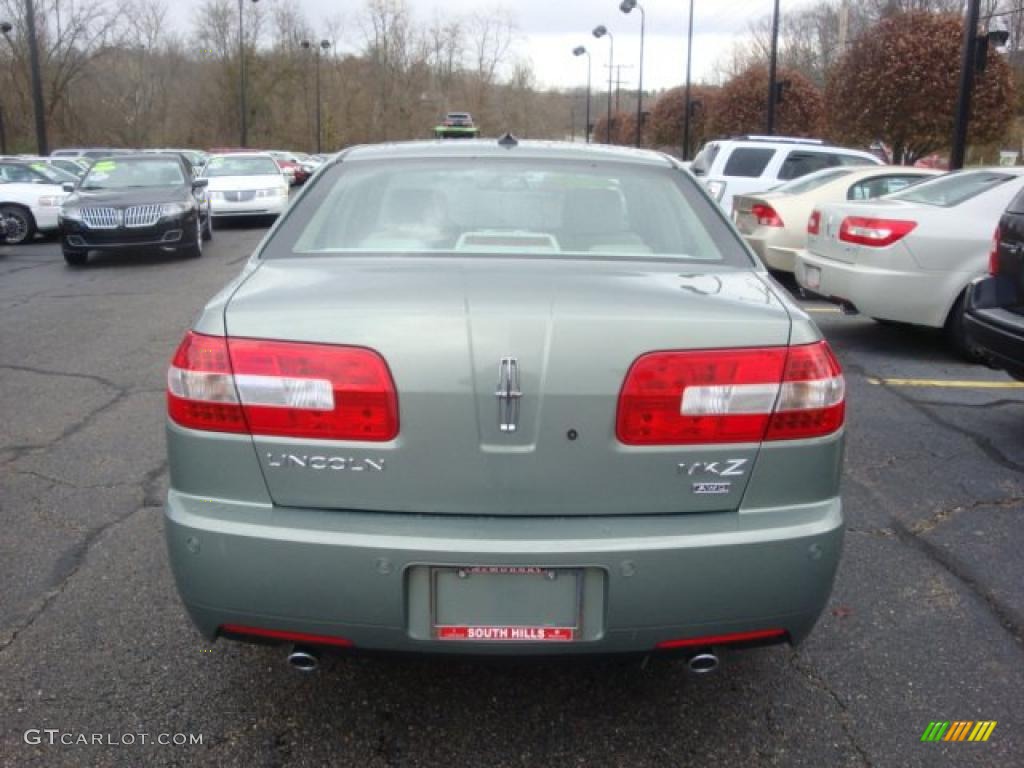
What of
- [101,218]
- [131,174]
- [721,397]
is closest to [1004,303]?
[721,397]

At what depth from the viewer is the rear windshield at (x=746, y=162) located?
13.9 metres

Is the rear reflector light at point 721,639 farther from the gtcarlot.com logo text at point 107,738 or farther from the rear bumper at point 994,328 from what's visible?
the rear bumper at point 994,328

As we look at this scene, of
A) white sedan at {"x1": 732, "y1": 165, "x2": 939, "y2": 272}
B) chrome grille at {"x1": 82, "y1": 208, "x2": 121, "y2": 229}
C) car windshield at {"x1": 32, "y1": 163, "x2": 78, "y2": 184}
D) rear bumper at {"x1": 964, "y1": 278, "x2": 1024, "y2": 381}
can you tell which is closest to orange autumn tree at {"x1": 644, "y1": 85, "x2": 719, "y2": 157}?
car windshield at {"x1": 32, "y1": 163, "x2": 78, "y2": 184}

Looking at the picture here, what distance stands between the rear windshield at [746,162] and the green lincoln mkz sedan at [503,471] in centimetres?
1238

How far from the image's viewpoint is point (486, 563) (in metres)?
2.06

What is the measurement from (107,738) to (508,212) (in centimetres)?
197

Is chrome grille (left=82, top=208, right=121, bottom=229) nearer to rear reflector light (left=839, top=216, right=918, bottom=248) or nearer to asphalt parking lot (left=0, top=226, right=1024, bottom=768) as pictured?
asphalt parking lot (left=0, top=226, right=1024, bottom=768)

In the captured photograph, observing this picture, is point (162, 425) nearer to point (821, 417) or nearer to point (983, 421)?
point (821, 417)

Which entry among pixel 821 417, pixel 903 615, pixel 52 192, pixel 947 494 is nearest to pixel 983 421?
pixel 947 494

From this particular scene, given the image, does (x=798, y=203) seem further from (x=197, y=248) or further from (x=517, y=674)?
(x=197, y=248)

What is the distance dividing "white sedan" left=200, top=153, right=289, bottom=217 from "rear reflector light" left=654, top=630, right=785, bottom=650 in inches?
695

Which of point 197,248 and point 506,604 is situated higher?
point 506,604

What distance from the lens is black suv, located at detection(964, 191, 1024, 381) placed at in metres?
4.84

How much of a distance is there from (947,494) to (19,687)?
3.86 metres
